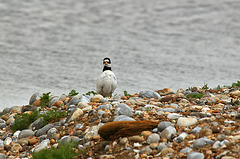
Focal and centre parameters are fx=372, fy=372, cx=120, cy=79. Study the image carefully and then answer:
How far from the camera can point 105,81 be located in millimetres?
9945

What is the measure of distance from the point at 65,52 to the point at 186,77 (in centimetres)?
607

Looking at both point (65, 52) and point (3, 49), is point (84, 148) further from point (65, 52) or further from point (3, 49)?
point (3, 49)

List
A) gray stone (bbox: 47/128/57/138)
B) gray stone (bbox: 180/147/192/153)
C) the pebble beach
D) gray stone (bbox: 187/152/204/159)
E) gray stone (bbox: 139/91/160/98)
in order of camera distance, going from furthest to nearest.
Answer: gray stone (bbox: 139/91/160/98) < gray stone (bbox: 47/128/57/138) < the pebble beach < gray stone (bbox: 180/147/192/153) < gray stone (bbox: 187/152/204/159)

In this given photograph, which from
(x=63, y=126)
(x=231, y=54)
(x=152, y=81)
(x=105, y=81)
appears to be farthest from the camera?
(x=231, y=54)

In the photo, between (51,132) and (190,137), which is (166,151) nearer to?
(190,137)

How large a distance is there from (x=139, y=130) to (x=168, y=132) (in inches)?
20.6

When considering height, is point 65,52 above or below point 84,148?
above

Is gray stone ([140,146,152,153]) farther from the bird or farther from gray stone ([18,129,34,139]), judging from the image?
the bird

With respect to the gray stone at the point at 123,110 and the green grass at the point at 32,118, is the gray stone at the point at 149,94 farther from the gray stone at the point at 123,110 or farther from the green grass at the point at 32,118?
the green grass at the point at 32,118

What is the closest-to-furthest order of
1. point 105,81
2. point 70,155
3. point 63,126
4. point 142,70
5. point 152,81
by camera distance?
→ point 70,155, point 63,126, point 105,81, point 152,81, point 142,70

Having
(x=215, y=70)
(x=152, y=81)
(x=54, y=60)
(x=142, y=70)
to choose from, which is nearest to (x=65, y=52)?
(x=54, y=60)

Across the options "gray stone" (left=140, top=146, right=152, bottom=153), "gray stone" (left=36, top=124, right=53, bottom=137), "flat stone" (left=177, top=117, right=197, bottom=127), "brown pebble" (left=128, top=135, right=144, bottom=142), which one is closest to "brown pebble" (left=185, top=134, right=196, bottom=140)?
"flat stone" (left=177, top=117, right=197, bottom=127)

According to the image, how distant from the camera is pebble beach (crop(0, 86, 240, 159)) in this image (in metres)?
5.81

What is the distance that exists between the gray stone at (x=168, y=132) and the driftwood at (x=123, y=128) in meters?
0.33
